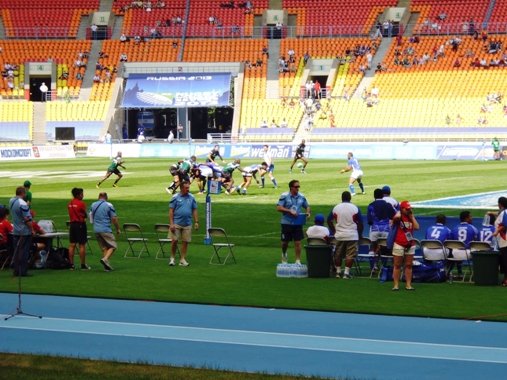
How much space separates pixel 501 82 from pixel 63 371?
6946cm

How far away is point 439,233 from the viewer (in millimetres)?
21750

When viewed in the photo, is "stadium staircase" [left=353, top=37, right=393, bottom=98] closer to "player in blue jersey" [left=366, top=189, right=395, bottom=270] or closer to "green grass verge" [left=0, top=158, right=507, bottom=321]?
"green grass verge" [left=0, top=158, right=507, bottom=321]

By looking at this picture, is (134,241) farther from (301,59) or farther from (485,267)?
(301,59)

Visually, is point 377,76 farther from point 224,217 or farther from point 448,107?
point 224,217

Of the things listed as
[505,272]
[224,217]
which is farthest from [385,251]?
[224,217]

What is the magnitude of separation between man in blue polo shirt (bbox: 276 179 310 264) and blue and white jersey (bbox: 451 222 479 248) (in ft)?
9.96

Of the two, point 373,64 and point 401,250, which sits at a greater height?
point 373,64

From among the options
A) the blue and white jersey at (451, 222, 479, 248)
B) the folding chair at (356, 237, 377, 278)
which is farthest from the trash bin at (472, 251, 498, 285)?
the folding chair at (356, 237, 377, 278)

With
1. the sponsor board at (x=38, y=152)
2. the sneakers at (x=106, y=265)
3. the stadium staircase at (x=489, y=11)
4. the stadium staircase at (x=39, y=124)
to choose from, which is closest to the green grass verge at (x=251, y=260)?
the sneakers at (x=106, y=265)

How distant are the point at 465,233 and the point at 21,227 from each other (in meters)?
8.37

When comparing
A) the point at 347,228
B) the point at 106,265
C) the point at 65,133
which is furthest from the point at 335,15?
the point at 347,228

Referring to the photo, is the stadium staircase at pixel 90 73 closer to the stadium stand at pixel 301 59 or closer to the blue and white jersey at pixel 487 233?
the stadium stand at pixel 301 59

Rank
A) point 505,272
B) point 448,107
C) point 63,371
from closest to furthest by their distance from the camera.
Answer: point 63,371 < point 505,272 < point 448,107

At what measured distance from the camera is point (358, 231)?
2192cm
